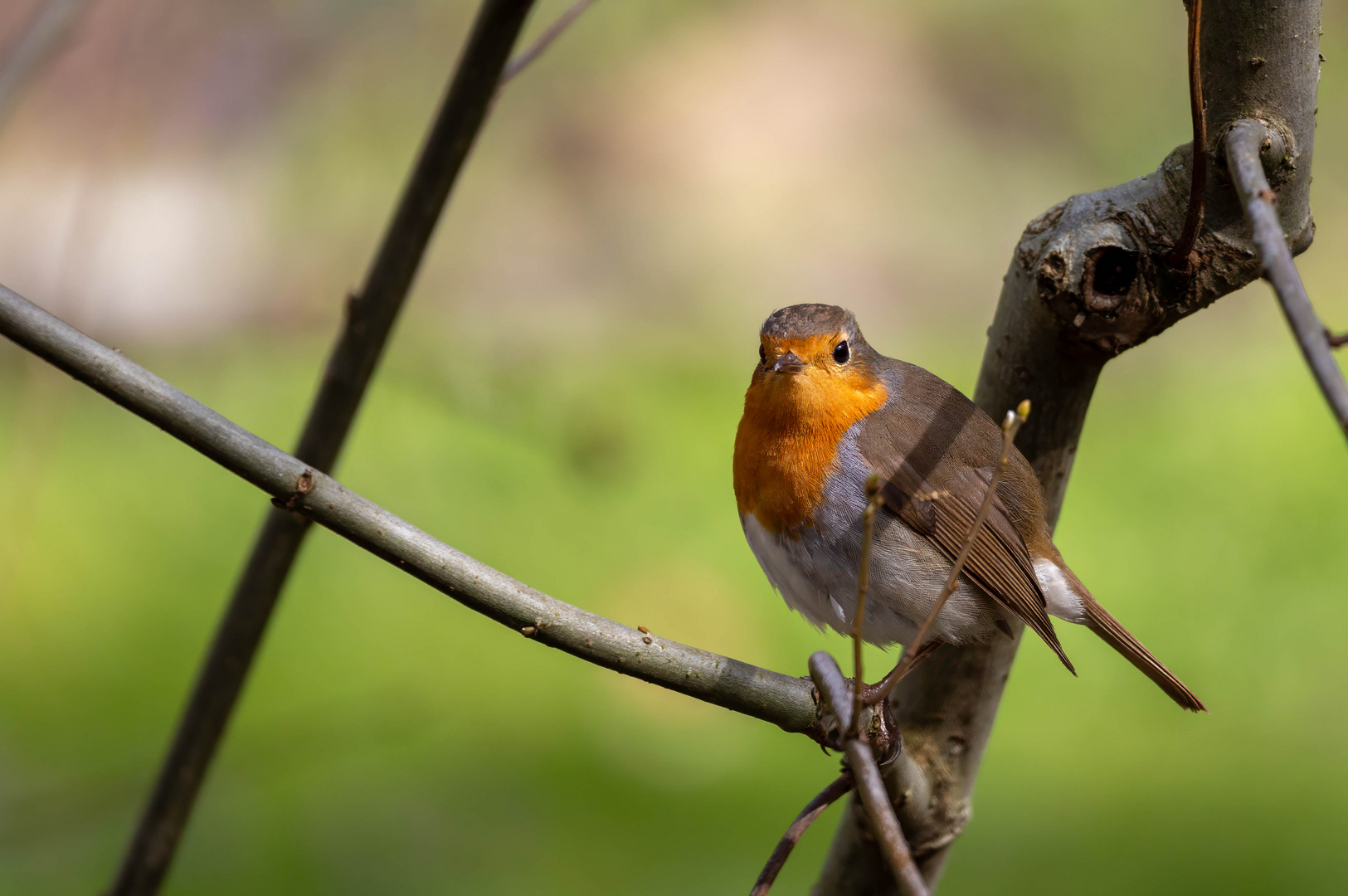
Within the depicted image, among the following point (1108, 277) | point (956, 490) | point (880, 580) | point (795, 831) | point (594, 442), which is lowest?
point (795, 831)

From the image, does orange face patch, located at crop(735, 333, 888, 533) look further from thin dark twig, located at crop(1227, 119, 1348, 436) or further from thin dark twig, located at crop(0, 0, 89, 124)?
thin dark twig, located at crop(0, 0, 89, 124)

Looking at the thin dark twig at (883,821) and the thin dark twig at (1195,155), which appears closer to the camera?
the thin dark twig at (883,821)

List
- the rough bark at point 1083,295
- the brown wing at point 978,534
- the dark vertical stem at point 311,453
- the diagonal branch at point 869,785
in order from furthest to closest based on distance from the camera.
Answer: the brown wing at point 978,534
the dark vertical stem at point 311,453
the rough bark at point 1083,295
the diagonal branch at point 869,785

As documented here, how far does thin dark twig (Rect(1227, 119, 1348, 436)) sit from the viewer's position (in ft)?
2.59

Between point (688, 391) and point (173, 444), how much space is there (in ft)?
7.47

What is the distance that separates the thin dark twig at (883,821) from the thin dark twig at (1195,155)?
0.77 m

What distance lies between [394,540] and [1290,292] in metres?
0.83

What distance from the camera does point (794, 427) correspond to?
6.91 ft

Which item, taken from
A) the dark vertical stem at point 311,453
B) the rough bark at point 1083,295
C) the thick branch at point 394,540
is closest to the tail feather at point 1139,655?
the rough bark at point 1083,295

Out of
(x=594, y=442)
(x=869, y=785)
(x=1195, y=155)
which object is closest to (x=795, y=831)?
(x=869, y=785)

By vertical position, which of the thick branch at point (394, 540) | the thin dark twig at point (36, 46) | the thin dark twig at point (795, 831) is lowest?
the thin dark twig at point (795, 831)

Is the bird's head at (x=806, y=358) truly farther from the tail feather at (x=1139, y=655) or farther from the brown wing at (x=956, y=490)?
the tail feather at (x=1139, y=655)

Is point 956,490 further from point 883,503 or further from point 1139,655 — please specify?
point 1139,655

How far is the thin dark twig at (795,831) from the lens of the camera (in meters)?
1.24
